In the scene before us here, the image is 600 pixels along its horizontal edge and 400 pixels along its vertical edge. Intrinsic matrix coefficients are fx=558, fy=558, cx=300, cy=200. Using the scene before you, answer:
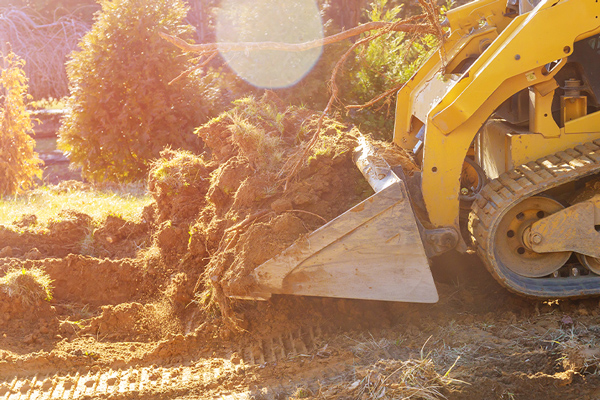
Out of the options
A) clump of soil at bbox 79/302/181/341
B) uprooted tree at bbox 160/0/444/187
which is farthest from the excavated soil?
uprooted tree at bbox 160/0/444/187

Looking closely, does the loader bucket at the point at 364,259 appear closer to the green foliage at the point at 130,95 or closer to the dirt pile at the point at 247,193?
the dirt pile at the point at 247,193

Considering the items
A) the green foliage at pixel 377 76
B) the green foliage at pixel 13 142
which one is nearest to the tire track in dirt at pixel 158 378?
the green foliage at pixel 377 76

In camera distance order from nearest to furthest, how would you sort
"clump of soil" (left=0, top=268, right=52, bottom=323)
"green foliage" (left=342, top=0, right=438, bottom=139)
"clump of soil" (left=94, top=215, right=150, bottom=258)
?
"clump of soil" (left=0, top=268, right=52, bottom=323) < "clump of soil" (left=94, top=215, right=150, bottom=258) < "green foliage" (left=342, top=0, right=438, bottom=139)

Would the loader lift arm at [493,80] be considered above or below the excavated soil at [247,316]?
above

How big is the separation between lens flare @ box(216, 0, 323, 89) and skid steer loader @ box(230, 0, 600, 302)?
15.1ft

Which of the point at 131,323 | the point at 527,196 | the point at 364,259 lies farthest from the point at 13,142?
the point at 527,196

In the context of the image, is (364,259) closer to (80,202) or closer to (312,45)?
(312,45)

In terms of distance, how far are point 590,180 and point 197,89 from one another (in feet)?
19.3

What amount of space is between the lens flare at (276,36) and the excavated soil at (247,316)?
9.37 ft

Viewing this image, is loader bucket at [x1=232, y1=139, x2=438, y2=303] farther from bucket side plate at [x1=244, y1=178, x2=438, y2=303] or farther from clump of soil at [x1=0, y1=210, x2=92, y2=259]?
clump of soil at [x1=0, y1=210, x2=92, y2=259]

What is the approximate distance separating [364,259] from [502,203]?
995mm

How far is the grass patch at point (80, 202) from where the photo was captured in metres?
6.16

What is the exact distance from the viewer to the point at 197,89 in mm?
8383

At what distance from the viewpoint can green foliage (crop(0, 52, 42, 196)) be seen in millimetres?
8125
